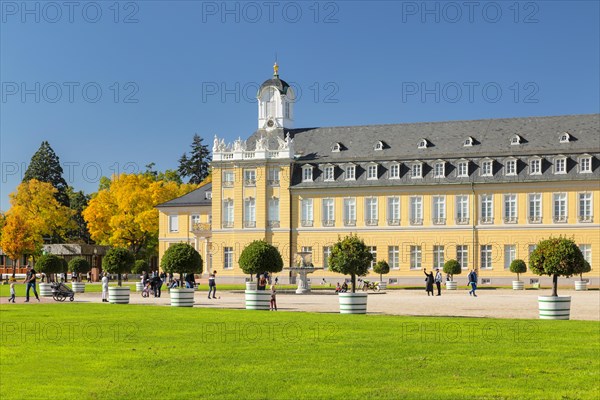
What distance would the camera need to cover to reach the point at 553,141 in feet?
264

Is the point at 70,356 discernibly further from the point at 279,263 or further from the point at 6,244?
the point at 6,244

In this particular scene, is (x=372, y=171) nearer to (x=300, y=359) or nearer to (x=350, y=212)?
(x=350, y=212)

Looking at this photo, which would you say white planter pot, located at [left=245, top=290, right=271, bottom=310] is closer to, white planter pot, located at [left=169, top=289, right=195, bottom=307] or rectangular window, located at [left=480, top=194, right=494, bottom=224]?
white planter pot, located at [left=169, top=289, right=195, bottom=307]

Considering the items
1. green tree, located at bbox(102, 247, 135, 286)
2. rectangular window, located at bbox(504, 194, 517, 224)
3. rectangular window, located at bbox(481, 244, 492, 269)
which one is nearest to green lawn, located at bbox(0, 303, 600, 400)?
green tree, located at bbox(102, 247, 135, 286)

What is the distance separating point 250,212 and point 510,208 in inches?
925

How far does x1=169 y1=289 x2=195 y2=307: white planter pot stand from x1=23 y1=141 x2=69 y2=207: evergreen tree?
91073mm

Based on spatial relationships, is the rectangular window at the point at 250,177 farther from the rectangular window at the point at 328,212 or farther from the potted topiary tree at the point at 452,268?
the potted topiary tree at the point at 452,268

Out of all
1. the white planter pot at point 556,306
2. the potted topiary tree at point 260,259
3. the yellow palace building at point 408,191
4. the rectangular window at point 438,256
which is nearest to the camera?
the white planter pot at point 556,306

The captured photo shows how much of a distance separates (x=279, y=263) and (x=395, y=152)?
34473 mm

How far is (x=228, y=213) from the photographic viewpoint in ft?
294

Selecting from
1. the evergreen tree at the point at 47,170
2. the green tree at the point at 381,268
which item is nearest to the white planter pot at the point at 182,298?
the green tree at the point at 381,268

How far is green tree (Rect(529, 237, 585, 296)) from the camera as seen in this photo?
1411 inches

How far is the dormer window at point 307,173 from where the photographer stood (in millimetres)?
A: 87500

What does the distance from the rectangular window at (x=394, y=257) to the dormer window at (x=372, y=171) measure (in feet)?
20.8
